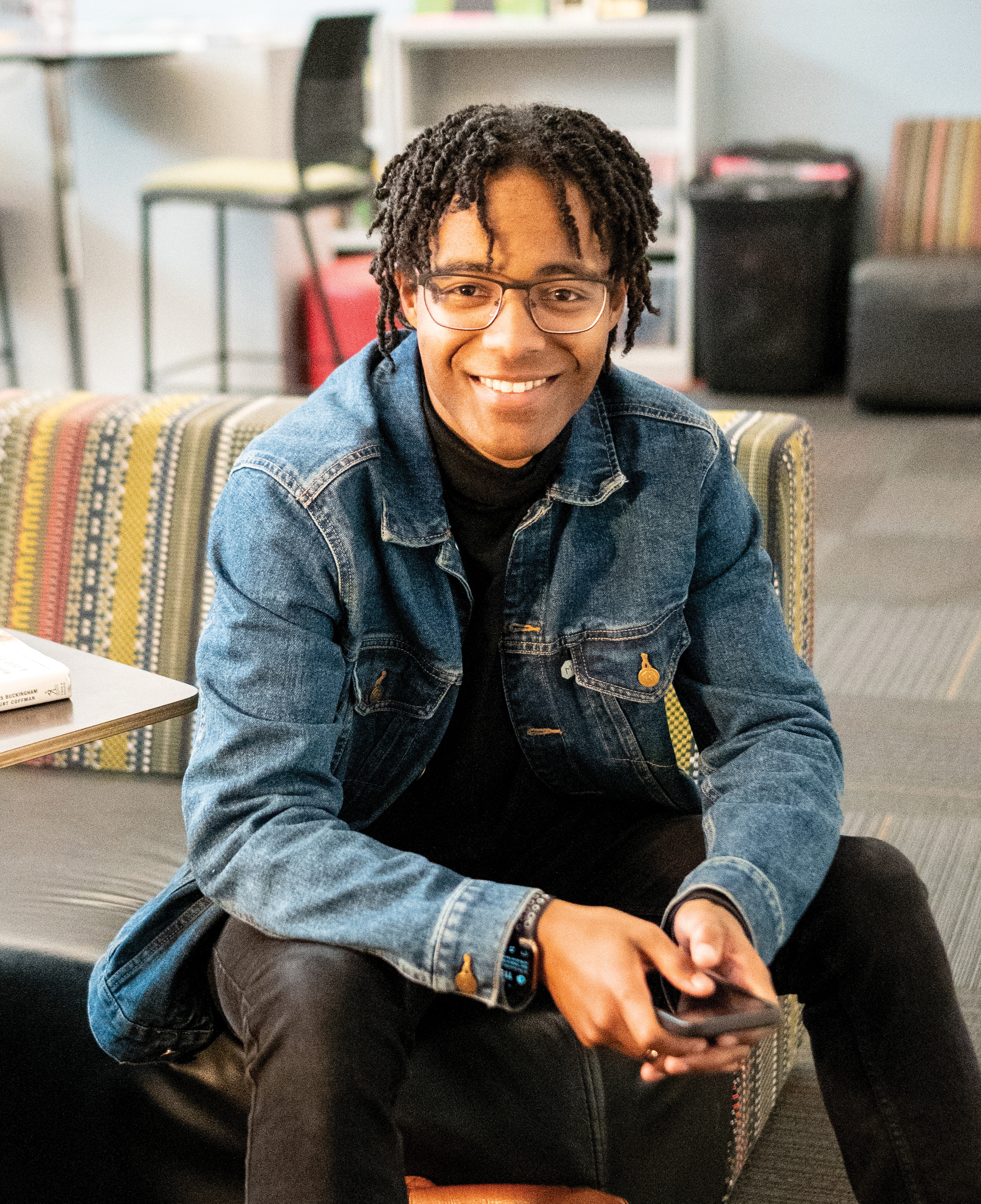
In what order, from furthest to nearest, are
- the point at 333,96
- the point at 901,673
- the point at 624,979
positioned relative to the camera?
1. the point at 333,96
2. the point at 901,673
3. the point at 624,979

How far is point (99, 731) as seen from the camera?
1.11 metres

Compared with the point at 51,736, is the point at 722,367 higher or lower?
lower

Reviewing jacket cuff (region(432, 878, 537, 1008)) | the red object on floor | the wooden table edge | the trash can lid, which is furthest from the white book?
the trash can lid

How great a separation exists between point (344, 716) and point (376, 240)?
4428mm

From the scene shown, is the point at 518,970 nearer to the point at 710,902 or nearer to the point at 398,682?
the point at 710,902

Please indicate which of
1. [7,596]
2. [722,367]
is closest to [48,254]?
[722,367]

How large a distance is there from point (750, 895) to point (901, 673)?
1777mm

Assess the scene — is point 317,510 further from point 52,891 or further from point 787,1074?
point 787,1074

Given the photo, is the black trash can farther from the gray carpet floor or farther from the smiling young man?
the smiling young man

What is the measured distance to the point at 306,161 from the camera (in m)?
4.02

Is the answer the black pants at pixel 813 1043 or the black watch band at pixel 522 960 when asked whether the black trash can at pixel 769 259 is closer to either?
the black pants at pixel 813 1043

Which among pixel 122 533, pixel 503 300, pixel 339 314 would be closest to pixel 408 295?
pixel 503 300

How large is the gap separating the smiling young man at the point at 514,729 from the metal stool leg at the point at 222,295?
3253mm

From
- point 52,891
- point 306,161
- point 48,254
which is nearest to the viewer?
point 52,891
